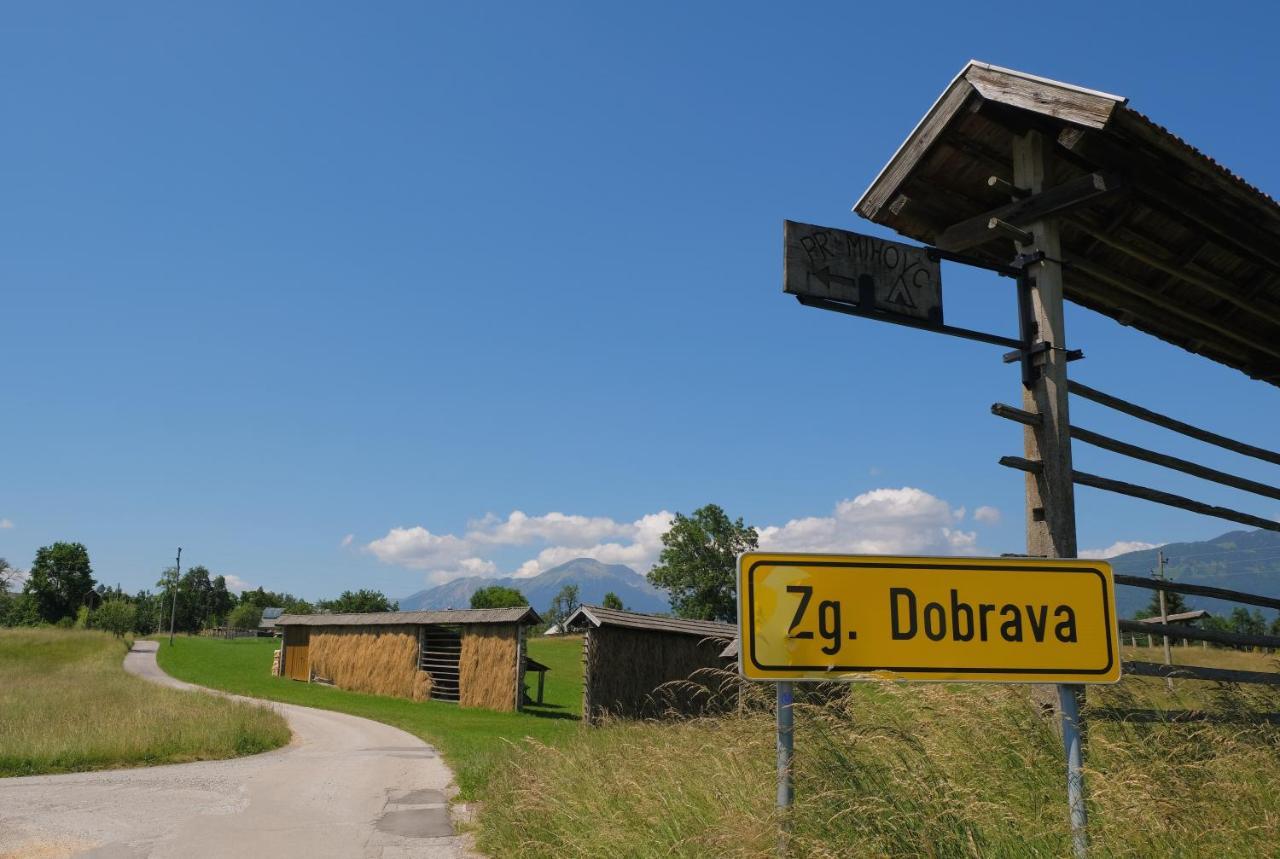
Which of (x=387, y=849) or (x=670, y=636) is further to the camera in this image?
(x=670, y=636)

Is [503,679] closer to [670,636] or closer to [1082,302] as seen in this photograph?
[670,636]

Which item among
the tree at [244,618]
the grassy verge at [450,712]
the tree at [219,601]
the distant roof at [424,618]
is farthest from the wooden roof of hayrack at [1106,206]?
the tree at [219,601]

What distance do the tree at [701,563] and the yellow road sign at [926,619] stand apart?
80.7 meters

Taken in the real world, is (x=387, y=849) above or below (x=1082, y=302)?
below

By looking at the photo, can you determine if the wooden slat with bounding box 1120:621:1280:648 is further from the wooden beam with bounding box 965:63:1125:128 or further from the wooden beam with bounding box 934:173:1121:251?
the wooden beam with bounding box 965:63:1125:128

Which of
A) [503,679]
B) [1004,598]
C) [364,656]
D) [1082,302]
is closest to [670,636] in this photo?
[503,679]

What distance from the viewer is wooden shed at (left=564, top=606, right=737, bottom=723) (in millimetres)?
22750

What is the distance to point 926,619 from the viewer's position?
3264mm

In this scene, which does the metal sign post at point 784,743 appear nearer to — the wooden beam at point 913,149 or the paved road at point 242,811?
the wooden beam at point 913,149

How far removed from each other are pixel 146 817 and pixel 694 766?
6.47 metres

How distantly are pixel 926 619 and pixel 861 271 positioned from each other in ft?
9.13

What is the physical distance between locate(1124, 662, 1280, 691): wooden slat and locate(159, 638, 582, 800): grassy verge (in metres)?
4.33

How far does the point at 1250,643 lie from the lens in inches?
238

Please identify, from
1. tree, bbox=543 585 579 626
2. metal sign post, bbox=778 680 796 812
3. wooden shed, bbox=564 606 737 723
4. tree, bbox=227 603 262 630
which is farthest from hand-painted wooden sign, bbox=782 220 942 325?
tree, bbox=543 585 579 626
